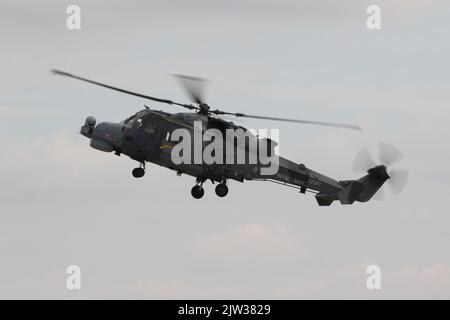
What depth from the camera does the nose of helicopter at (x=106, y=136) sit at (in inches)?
1783

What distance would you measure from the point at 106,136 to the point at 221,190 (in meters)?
7.11

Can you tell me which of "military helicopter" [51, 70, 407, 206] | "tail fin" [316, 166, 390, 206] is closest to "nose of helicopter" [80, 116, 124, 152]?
"military helicopter" [51, 70, 407, 206]

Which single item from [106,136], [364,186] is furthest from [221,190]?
[364,186]

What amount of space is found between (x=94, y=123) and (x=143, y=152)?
11.0 feet

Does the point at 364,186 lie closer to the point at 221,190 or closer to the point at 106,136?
the point at 221,190

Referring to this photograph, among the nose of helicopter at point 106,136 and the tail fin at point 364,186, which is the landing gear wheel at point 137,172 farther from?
the tail fin at point 364,186

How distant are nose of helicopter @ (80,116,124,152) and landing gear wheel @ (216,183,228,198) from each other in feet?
19.7

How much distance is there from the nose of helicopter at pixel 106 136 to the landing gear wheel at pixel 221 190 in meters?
6.02

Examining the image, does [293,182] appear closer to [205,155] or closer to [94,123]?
[205,155]

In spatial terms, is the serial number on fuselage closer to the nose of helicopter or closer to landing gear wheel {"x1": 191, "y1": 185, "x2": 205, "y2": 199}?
landing gear wheel {"x1": 191, "y1": 185, "x2": 205, "y2": 199}

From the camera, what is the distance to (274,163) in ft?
155

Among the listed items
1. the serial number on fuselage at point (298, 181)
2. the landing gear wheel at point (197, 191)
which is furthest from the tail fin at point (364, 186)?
the landing gear wheel at point (197, 191)

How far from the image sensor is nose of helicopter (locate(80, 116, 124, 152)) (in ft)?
149

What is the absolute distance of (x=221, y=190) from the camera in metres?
46.8
